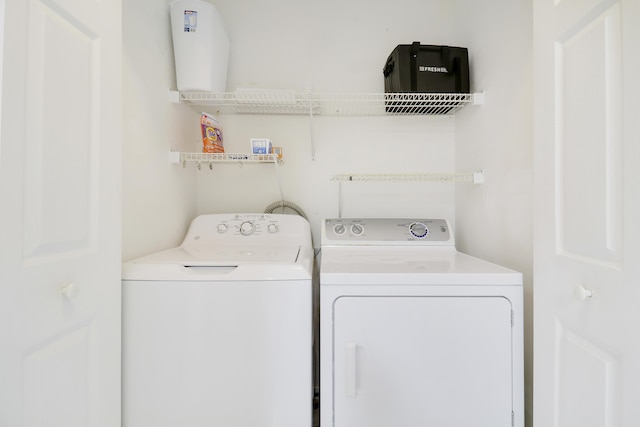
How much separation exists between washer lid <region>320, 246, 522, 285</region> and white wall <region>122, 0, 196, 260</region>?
0.85 metres

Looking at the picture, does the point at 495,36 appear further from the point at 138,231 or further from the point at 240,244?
the point at 138,231

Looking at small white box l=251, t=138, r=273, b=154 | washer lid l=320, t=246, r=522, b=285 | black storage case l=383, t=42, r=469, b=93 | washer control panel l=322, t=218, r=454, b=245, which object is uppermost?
black storage case l=383, t=42, r=469, b=93

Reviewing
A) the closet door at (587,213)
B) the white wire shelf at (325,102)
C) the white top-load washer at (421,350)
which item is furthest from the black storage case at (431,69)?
the white top-load washer at (421,350)

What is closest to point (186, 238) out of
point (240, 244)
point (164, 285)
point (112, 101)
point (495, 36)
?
point (240, 244)

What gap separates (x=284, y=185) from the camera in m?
1.94

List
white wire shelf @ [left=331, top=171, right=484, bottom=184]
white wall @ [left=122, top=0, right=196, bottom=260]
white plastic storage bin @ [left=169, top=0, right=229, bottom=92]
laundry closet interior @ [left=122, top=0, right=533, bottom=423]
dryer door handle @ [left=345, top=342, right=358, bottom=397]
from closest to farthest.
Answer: dryer door handle @ [left=345, top=342, right=358, bottom=397] < white wall @ [left=122, top=0, right=196, bottom=260] < white plastic storage bin @ [left=169, top=0, right=229, bottom=92] < white wire shelf @ [left=331, top=171, right=484, bottom=184] < laundry closet interior @ [left=122, top=0, right=533, bottom=423]

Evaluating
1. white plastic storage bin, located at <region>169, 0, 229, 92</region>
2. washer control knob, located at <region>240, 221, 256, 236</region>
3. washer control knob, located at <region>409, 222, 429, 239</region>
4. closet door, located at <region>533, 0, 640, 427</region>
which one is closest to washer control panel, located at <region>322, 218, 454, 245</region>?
washer control knob, located at <region>409, 222, 429, 239</region>

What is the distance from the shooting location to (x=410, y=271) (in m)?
1.08

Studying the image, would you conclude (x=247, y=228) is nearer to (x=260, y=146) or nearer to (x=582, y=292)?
(x=260, y=146)

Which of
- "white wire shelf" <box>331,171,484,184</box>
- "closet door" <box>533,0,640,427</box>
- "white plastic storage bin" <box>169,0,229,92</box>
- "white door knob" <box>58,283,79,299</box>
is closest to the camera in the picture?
"closet door" <box>533,0,640,427</box>

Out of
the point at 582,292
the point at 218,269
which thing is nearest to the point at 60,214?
the point at 218,269

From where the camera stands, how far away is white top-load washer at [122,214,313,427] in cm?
102

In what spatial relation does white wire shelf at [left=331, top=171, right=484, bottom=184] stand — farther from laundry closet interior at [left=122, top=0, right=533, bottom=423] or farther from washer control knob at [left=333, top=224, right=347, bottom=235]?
washer control knob at [left=333, top=224, right=347, bottom=235]

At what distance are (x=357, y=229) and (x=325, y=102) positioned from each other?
0.83 m
